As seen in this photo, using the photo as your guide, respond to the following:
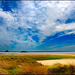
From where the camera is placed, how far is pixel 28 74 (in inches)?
236

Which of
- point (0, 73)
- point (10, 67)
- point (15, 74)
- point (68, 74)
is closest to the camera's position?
point (68, 74)

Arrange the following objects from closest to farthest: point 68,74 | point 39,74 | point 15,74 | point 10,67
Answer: point 68,74 < point 39,74 < point 15,74 < point 10,67

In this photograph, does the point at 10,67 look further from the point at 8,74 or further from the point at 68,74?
the point at 68,74

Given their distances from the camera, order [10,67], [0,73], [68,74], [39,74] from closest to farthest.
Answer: [68,74], [39,74], [0,73], [10,67]

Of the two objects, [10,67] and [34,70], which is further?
[10,67]

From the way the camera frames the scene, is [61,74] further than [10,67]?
No

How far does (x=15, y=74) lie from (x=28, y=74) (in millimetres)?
1033

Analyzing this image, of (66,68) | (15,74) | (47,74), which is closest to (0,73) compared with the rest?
(15,74)

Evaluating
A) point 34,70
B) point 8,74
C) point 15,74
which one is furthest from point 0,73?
point 34,70

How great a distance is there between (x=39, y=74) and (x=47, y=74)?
1.79ft

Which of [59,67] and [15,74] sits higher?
[59,67]

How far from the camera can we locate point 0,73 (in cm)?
679

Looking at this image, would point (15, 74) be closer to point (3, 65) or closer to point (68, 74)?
point (3, 65)

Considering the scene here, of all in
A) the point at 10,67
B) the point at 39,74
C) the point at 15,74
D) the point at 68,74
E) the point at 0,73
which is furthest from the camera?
the point at 10,67
